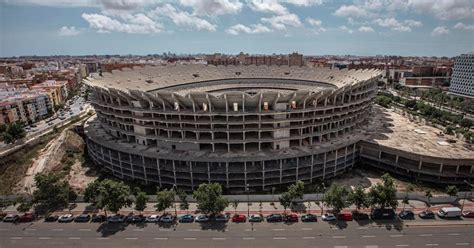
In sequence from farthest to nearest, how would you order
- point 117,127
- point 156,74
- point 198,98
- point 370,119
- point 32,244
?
point 156,74, point 370,119, point 117,127, point 198,98, point 32,244

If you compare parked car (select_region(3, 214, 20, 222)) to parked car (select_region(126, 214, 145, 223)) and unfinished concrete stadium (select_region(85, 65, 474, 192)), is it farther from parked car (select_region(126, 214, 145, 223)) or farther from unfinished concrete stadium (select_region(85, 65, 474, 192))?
parked car (select_region(126, 214, 145, 223))

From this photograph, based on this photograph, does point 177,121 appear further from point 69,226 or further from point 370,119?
point 370,119

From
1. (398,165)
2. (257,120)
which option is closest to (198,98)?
(257,120)

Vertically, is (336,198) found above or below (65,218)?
above

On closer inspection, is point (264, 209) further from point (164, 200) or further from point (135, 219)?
point (135, 219)

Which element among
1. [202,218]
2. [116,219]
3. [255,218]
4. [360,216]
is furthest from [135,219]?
[360,216]

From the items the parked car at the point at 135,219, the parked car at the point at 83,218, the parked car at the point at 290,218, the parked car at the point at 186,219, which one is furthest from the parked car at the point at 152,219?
the parked car at the point at 290,218
